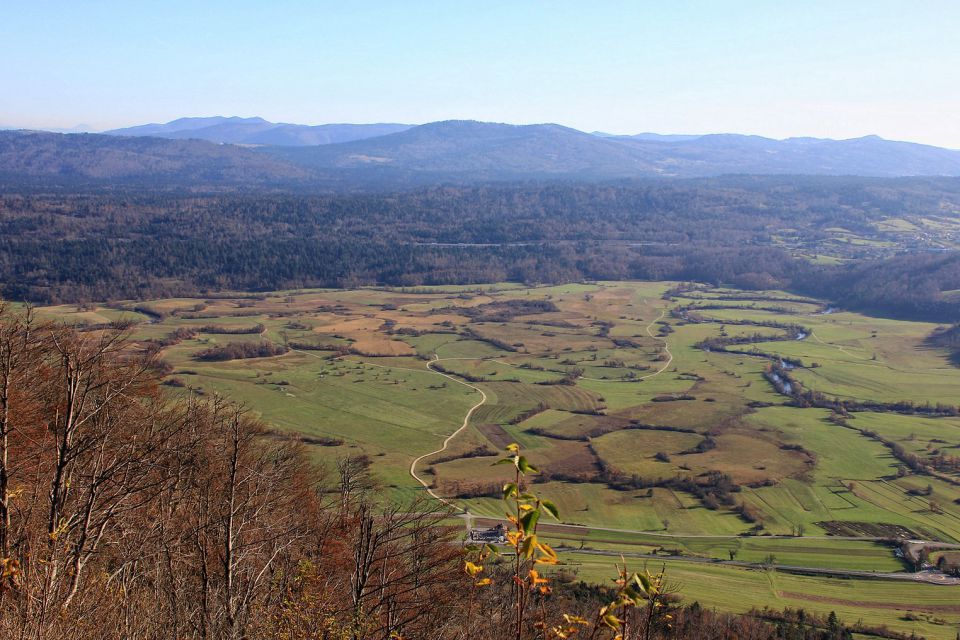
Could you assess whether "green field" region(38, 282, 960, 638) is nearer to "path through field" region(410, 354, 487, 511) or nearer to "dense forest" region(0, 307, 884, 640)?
"path through field" region(410, 354, 487, 511)

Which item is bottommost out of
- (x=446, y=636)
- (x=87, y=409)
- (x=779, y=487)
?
(x=779, y=487)

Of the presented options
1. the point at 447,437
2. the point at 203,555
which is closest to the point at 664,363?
the point at 447,437

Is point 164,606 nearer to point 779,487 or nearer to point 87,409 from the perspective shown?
point 87,409

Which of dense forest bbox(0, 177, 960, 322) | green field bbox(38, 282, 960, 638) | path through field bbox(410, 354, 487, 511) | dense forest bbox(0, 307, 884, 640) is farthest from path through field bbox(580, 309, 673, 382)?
dense forest bbox(0, 307, 884, 640)

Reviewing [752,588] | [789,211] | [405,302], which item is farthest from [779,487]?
[789,211]

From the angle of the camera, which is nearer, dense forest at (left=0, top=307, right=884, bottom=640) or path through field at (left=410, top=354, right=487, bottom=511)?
dense forest at (left=0, top=307, right=884, bottom=640)

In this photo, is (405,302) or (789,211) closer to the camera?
(405,302)

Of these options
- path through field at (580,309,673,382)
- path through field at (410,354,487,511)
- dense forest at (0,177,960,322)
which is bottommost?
path through field at (410,354,487,511)
